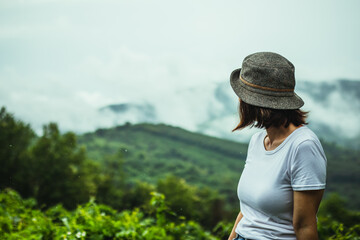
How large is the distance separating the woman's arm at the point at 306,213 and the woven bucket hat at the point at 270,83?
1.26ft

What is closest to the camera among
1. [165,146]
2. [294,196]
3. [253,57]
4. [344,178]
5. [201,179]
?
[294,196]

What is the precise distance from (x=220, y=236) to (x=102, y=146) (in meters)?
87.2

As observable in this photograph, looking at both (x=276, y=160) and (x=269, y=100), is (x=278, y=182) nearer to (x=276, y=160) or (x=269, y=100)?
(x=276, y=160)

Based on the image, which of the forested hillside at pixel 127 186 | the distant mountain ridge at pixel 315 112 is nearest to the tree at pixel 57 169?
the forested hillside at pixel 127 186

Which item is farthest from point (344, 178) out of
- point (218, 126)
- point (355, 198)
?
point (218, 126)

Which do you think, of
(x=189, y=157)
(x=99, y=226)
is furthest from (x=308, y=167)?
(x=189, y=157)

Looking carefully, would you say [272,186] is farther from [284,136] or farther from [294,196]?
[284,136]

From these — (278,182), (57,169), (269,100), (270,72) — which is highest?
(270,72)

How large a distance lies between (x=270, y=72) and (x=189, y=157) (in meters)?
98.1

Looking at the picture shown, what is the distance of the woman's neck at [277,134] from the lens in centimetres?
158

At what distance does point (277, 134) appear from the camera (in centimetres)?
162

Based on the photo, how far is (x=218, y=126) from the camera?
132 meters

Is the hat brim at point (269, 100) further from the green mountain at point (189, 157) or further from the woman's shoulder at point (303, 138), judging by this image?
the green mountain at point (189, 157)

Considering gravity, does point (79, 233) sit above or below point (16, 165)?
above
